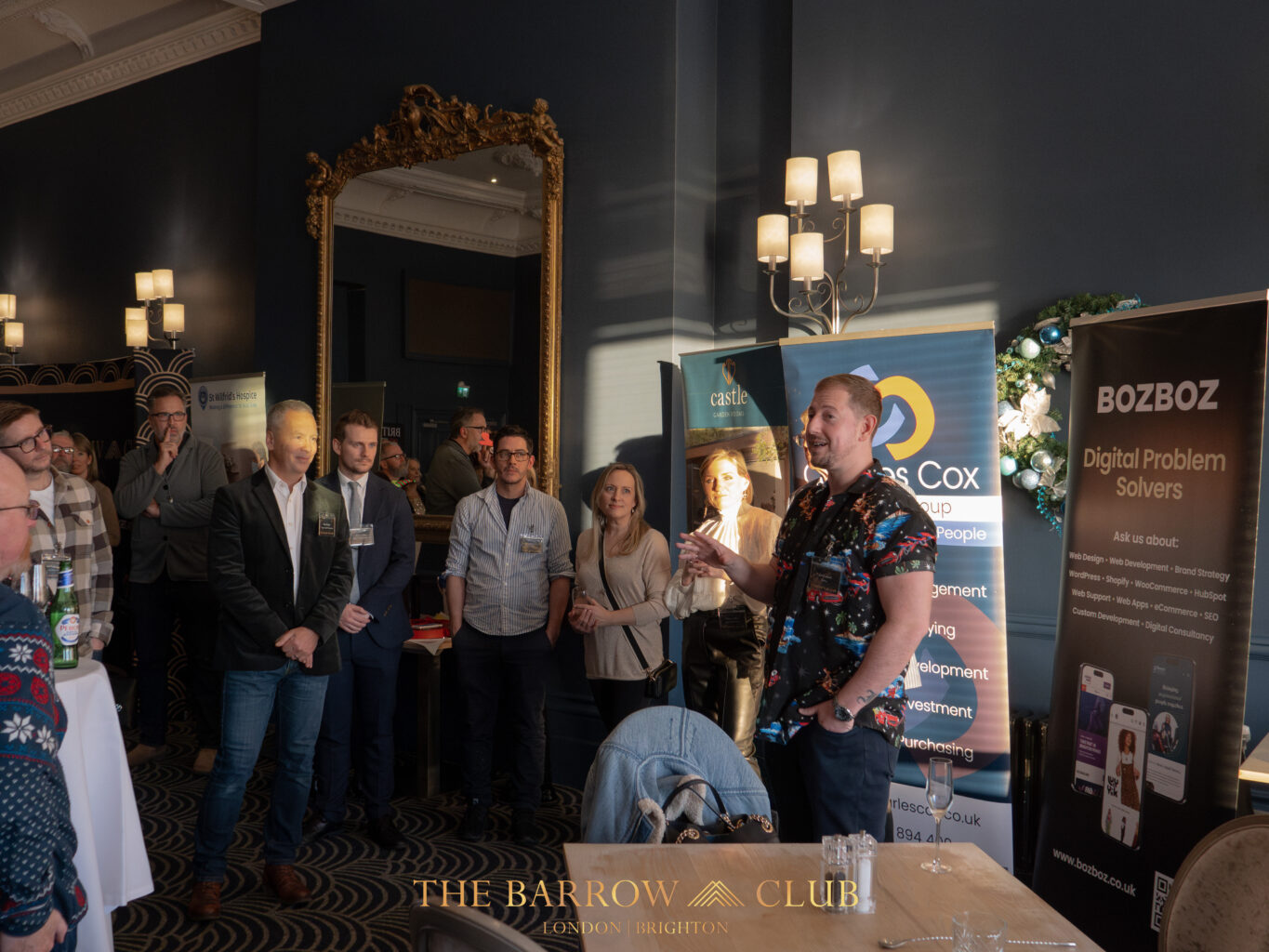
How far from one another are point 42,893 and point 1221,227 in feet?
13.2

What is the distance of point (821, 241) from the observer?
4.08m

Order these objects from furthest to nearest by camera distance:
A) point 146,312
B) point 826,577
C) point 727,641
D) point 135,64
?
1. point 135,64
2. point 146,312
3. point 727,641
4. point 826,577

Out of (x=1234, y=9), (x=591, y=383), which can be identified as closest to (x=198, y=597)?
(x=591, y=383)

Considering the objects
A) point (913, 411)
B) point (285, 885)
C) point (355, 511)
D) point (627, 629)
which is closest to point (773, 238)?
point (913, 411)

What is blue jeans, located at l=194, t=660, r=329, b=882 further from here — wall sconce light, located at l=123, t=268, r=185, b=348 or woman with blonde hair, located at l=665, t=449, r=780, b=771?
wall sconce light, located at l=123, t=268, r=185, b=348

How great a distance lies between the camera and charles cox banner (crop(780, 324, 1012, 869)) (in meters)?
3.51

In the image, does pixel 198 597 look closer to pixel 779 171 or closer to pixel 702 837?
pixel 779 171

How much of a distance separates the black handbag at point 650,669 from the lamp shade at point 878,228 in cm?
167

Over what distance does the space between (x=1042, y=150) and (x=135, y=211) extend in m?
6.30

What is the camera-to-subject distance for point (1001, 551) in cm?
347

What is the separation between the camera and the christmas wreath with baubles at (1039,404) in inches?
149

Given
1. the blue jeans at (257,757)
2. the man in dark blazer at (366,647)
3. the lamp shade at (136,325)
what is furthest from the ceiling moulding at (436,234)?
the blue jeans at (257,757)

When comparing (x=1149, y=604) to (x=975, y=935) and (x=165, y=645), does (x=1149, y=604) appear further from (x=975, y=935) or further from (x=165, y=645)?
(x=165, y=645)

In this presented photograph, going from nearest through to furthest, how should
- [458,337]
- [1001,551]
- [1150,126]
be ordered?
[1001,551], [1150,126], [458,337]
